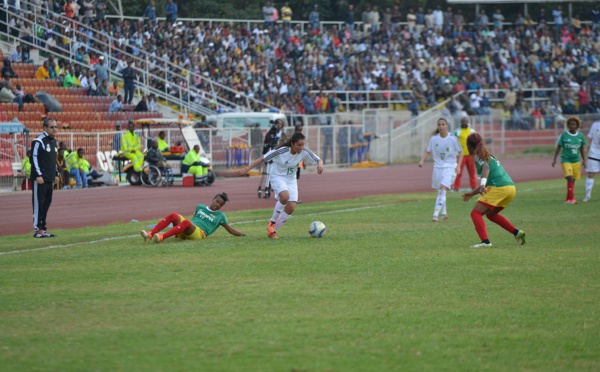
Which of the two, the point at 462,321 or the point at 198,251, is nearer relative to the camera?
the point at 462,321

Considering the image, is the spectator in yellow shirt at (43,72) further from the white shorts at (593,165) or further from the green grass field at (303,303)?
the green grass field at (303,303)

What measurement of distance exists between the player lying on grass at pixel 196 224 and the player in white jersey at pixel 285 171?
2.60ft

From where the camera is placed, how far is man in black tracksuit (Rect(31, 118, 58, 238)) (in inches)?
658

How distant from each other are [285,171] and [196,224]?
1679 mm

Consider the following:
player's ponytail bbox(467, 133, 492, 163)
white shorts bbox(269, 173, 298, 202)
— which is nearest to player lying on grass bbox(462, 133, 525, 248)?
player's ponytail bbox(467, 133, 492, 163)

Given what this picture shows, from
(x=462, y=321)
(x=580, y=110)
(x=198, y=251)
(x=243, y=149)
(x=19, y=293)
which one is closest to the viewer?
(x=462, y=321)

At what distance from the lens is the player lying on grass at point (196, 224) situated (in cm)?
1479

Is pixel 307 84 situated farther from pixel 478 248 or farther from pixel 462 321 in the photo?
pixel 462 321

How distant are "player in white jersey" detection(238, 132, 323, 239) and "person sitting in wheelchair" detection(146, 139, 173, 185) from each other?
15.2 meters

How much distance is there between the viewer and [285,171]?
1591 centimetres

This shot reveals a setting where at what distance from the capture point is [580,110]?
54.4 metres

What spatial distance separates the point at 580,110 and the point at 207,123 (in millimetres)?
24367

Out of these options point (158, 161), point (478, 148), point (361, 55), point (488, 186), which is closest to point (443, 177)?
point (488, 186)

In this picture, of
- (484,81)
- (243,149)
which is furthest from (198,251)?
(484,81)
